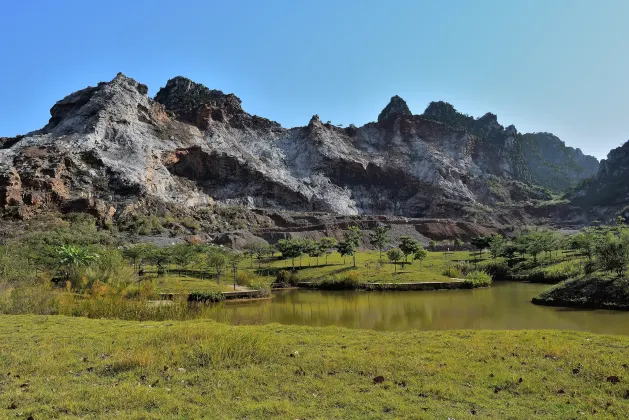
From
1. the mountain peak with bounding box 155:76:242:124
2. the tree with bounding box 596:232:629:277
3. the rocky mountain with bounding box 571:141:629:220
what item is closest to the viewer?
the tree with bounding box 596:232:629:277

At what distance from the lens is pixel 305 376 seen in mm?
9891

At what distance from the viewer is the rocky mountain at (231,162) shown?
10225 cm

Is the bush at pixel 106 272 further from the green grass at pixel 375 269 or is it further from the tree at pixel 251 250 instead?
the tree at pixel 251 250

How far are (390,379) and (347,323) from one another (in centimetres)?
1864

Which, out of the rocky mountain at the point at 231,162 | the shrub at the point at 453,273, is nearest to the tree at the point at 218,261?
the shrub at the point at 453,273

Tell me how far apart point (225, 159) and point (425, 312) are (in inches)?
4607

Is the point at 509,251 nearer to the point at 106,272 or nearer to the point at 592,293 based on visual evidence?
the point at 592,293

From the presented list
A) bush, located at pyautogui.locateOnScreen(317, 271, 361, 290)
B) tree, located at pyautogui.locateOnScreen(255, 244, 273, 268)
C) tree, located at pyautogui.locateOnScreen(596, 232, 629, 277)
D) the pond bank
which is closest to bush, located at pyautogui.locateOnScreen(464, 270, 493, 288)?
the pond bank

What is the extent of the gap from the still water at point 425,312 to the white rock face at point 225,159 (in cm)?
7475

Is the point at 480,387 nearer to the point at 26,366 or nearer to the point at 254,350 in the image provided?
the point at 254,350

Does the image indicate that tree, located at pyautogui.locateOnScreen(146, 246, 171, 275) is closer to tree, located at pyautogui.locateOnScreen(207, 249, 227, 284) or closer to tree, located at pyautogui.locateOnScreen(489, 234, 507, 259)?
tree, located at pyautogui.locateOnScreen(207, 249, 227, 284)

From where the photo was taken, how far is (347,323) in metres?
28.0

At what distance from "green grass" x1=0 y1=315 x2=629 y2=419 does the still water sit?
41.1 feet

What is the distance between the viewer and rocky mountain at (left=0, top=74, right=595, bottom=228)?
10225 centimetres
